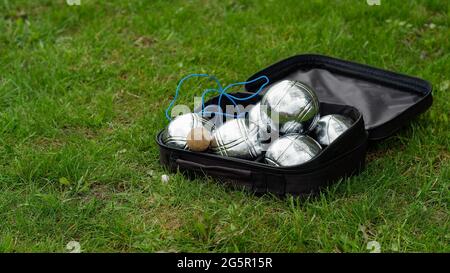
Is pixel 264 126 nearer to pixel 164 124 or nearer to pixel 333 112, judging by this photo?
pixel 333 112

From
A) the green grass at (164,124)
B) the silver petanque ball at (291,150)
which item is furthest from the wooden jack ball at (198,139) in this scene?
the silver petanque ball at (291,150)

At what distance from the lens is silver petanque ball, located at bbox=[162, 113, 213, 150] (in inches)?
137

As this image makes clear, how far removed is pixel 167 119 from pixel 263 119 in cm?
85

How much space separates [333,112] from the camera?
366 cm

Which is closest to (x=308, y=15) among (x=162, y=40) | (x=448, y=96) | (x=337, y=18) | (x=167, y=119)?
(x=337, y=18)

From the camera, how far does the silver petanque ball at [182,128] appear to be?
11.4 feet

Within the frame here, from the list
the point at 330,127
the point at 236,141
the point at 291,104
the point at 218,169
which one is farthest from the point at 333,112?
the point at 218,169

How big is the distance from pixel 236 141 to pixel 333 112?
636 millimetres

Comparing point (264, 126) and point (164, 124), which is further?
point (164, 124)

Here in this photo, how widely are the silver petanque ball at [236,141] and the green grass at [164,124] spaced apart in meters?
0.20

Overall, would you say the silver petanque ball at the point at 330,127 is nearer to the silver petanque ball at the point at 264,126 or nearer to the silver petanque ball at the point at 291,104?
the silver petanque ball at the point at 291,104

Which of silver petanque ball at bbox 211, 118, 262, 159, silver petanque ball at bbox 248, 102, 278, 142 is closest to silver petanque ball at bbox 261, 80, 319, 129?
silver petanque ball at bbox 248, 102, 278, 142

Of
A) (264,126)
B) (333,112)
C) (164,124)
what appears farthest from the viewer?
(164,124)

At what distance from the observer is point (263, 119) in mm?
3477
